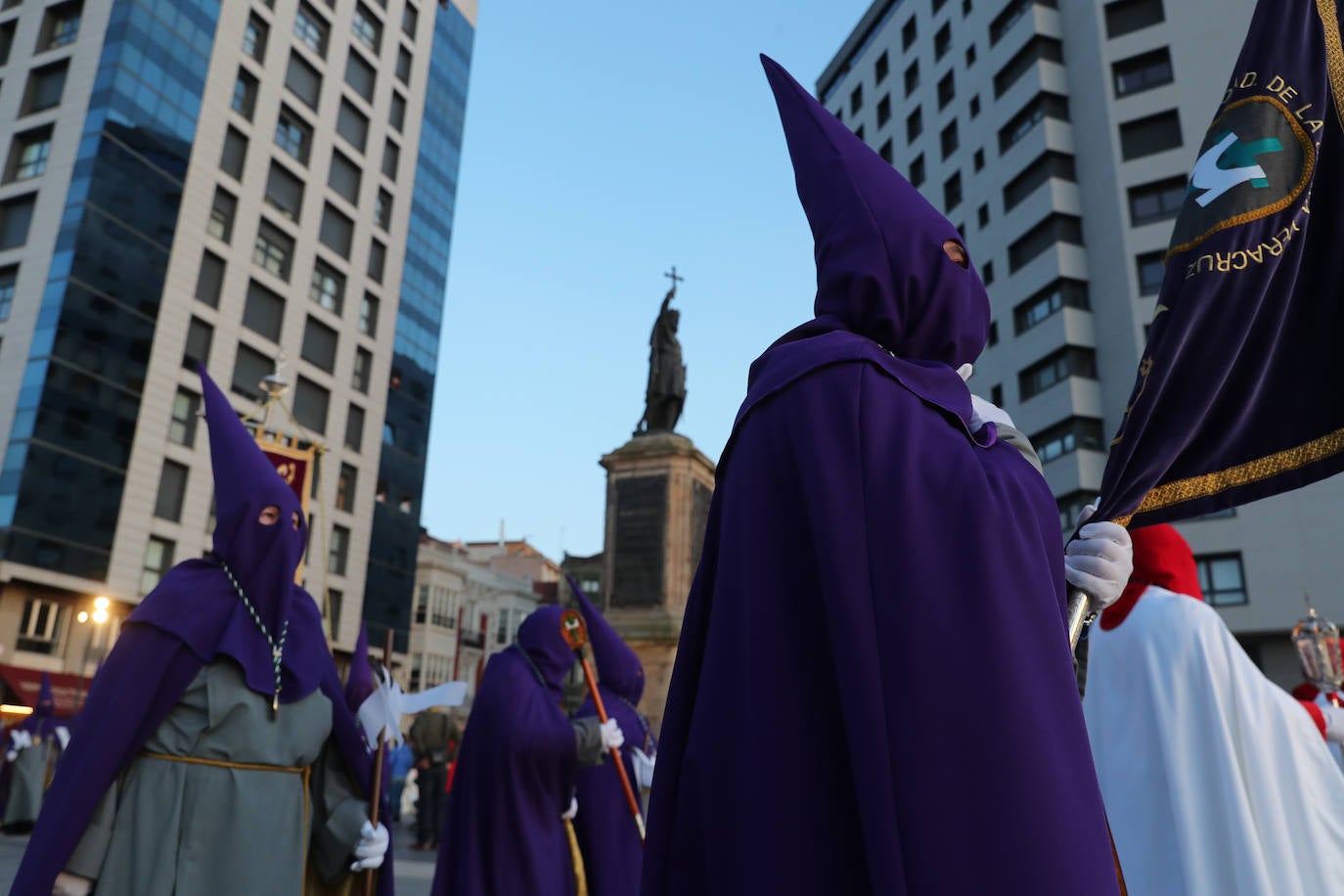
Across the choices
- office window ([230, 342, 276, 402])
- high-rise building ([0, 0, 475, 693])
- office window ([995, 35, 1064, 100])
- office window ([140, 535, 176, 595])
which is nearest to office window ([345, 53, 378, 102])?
high-rise building ([0, 0, 475, 693])

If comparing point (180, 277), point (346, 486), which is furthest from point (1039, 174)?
point (180, 277)

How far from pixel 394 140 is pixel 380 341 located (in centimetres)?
898

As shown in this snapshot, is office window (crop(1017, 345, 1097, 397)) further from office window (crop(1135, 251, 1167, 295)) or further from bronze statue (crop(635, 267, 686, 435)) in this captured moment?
bronze statue (crop(635, 267, 686, 435))

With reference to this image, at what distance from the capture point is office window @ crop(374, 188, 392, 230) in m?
44.9

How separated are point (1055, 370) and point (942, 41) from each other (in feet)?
56.8

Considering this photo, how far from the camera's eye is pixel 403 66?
4731cm

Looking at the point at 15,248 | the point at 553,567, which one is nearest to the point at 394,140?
the point at 15,248

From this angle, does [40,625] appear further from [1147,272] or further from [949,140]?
[949,140]

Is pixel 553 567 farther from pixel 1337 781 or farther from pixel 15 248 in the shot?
pixel 1337 781

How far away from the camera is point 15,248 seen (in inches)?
1276

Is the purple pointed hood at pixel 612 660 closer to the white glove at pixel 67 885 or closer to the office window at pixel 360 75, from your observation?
the white glove at pixel 67 885

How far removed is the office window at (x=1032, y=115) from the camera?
37.5 meters

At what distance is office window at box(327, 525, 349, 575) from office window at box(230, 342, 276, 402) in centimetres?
639

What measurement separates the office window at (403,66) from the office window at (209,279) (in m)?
15.0
